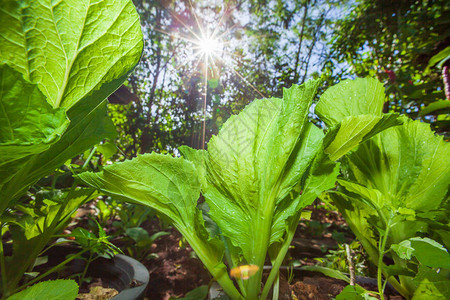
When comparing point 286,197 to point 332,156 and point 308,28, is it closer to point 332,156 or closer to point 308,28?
point 332,156

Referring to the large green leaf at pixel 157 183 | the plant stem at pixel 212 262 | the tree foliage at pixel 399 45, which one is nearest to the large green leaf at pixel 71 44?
the large green leaf at pixel 157 183

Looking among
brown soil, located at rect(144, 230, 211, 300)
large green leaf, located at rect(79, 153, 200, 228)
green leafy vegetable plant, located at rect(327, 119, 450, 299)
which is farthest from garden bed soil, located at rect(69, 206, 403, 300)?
large green leaf, located at rect(79, 153, 200, 228)

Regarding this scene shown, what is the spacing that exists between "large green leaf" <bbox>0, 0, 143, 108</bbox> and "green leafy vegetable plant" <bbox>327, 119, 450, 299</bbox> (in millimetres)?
389

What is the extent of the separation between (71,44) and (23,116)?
0.10 metres

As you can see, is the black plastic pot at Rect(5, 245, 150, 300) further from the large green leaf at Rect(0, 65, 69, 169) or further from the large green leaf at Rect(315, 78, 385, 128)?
the large green leaf at Rect(315, 78, 385, 128)

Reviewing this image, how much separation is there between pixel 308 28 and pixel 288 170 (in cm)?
313

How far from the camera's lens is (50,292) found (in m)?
0.25

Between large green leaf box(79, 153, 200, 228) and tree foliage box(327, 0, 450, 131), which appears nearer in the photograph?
large green leaf box(79, 153, 200, 228)

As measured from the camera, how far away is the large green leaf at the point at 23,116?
202mm

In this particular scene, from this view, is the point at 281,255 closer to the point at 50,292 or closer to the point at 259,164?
the point at 259,164

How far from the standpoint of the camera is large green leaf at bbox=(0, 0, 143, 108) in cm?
24

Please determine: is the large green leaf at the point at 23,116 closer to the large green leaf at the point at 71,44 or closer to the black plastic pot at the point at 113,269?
the large green leaf at the point at 71,44

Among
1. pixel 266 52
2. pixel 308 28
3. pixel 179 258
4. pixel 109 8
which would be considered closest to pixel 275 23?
pixel 308 28

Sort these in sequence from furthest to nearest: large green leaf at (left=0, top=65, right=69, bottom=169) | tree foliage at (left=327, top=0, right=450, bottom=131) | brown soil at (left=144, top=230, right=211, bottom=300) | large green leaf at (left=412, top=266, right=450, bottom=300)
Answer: tree foliage at (left=327, top=0, right=450, bottom=131)
brown soil at (left=144, top=230, right=211, bottom=300)
large green leaf at (left=412, top=266, right=450, bottom=300)
large green leaf at (left=0, top=65, right=69, bottom=169)
